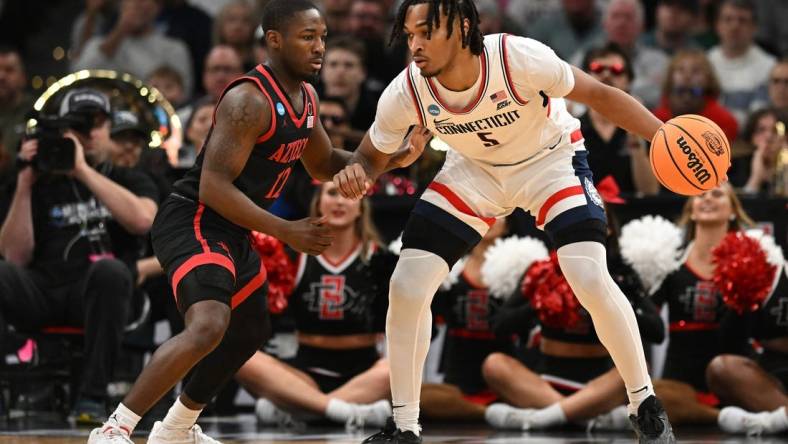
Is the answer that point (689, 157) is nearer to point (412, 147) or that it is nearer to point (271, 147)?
point (412, 147)

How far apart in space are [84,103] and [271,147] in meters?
2.73

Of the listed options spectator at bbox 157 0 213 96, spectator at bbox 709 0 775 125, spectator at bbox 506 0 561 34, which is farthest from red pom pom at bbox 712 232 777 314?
spectator at bbox 157 0 213 96

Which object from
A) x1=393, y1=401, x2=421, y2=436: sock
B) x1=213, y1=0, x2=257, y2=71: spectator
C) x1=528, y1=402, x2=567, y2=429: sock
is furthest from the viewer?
x1=213, y1=0, x2=257, y2=71: spectator

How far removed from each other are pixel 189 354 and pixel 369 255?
8.83 ft

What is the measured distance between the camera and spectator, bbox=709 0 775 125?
9.84m

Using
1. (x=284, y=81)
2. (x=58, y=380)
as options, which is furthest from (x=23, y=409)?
(x=284, y=81)

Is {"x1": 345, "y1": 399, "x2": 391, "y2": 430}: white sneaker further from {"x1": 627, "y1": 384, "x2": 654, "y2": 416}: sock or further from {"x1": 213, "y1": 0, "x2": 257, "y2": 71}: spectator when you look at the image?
{"x1": 213, "y1": 0, "x2": 257, "y2": 71}: spectator

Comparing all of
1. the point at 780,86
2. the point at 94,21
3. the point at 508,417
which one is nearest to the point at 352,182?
the point at 508,417

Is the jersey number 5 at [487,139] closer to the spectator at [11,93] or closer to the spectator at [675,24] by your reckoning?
the spectator at [11,93]

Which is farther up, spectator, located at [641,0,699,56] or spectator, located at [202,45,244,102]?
spectator, located at [641,0,699,56]

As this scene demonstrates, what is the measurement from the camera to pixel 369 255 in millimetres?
7617

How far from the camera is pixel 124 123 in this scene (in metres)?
A: 8.14

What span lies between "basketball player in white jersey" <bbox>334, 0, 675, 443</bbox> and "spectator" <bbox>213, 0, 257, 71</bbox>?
507 centimetres

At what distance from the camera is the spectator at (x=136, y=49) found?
1073 cm
